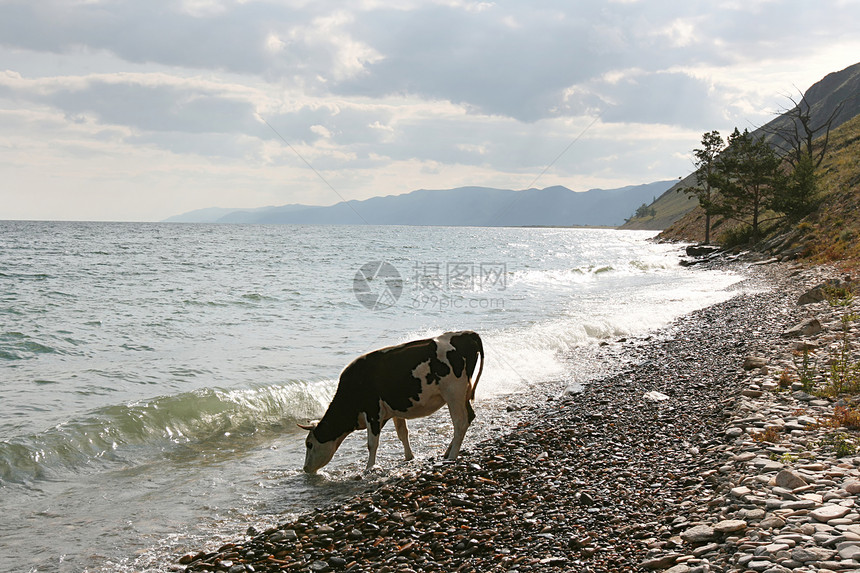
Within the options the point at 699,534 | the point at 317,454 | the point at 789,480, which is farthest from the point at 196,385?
the point at 789,480

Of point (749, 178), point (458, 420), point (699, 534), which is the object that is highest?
point (749, 178)

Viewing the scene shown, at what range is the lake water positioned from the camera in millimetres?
7805

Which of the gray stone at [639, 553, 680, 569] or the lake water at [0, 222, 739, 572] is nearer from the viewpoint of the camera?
the gray stone at [639, 553, 680, 569]

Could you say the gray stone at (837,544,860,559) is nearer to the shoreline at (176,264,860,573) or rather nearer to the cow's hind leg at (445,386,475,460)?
the shoreline at (176,264,860,573)

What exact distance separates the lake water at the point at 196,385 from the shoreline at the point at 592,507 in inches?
48.3

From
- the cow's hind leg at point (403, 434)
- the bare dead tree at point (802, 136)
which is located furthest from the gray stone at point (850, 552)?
the bare dead tree at point (802, 136)

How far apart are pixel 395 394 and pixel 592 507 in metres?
3.92

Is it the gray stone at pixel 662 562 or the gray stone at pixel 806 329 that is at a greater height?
the gray stone at pixel 806 329

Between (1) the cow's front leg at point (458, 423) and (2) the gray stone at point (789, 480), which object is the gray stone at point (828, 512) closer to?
(2) the gray stone at point (789, 480)

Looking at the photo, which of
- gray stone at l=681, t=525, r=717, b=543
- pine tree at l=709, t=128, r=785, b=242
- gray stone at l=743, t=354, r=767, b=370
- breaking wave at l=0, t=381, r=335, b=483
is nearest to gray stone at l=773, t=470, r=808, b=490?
gray stone at l=681, t=525, r=717, b=543

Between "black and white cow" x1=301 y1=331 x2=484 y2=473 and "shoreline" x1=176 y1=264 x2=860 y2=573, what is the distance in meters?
0.97

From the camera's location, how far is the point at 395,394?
31.3ft

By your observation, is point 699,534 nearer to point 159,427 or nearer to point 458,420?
point 458,420

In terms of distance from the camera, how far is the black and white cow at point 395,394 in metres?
9.53
